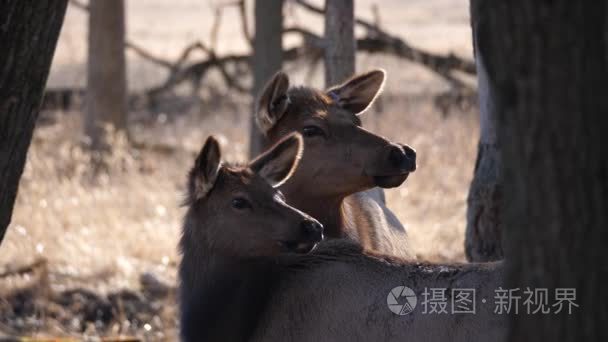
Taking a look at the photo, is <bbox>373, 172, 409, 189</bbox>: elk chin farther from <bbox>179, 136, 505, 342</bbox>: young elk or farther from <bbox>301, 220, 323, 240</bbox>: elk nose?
<bbox>301, 220, 323, 240</bbox>: elk nose

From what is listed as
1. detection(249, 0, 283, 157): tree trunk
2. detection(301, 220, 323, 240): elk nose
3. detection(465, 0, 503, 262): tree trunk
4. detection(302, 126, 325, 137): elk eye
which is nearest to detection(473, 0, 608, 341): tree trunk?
detection(301, 220, 323, 240): elk nose

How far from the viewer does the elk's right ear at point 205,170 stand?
5785 mm

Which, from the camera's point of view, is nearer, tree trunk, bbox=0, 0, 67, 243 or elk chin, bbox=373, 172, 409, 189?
tree trunk, bbox=0, 0, 67, 243

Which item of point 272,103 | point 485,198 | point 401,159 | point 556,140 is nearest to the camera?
point 556,140

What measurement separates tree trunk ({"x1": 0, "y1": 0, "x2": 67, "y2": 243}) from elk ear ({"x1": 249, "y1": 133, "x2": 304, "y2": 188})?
140 centimetres

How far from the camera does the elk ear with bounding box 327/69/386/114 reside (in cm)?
729

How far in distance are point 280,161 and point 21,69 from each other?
1.62 m

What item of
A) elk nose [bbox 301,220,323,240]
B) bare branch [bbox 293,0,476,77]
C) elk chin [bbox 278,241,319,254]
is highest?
bare branch [bbox 293,0,476,77]

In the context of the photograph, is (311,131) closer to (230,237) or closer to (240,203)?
(240,203)

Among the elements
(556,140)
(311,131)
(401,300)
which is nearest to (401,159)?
(311,131)

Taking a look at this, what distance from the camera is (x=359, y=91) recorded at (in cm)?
734

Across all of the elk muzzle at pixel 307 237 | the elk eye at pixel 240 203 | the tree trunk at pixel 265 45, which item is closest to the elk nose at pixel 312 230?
the elk muzzle at pixel 307 237

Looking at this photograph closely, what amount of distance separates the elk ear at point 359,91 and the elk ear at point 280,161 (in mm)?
1271

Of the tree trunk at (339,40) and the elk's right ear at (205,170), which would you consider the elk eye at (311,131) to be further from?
the tree trunk at (339,40)
